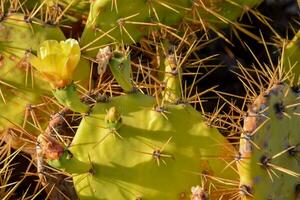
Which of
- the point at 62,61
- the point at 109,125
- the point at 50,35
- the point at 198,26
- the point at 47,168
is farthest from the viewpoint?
the point at 198,26

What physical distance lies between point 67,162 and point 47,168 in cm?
39

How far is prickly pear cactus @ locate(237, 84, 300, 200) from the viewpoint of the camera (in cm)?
181

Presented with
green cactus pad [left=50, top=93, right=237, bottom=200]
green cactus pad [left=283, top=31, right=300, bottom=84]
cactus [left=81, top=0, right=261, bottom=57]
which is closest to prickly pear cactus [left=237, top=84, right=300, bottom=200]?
green cactus pad [left=50, top=93, right=237, bottom=200]

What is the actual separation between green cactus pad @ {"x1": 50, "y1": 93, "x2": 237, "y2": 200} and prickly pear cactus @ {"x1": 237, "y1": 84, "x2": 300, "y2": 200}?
13cm

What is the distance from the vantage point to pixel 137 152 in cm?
184

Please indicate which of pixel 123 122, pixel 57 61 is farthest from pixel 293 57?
pixel 57 61

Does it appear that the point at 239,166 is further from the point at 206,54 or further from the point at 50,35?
the point at 206,54

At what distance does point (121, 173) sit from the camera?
1.84 meters

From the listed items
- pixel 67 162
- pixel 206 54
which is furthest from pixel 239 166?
pixel 206 54

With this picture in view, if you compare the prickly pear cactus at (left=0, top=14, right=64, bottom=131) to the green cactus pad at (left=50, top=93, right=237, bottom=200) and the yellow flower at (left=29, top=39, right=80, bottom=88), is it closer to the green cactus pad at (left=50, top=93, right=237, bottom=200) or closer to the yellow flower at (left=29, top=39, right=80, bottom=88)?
the green cactus pad at (left=50, top=93, right=237, bottom=200)

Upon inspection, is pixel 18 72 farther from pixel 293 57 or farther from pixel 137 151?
pixel 293 57

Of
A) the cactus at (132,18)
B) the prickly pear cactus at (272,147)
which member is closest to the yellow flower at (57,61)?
the prickly pear cactus at (272,147)

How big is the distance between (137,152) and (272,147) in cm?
→ 34

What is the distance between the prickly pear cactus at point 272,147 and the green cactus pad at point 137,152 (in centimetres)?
13
